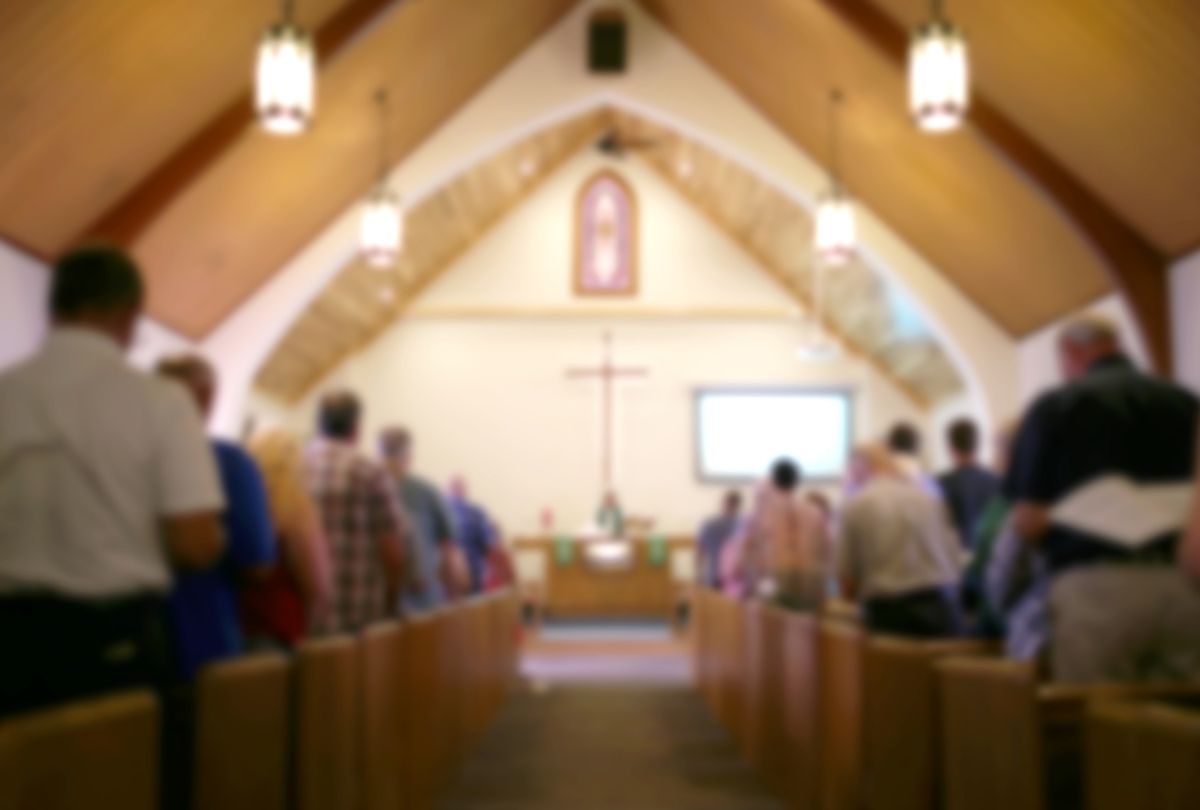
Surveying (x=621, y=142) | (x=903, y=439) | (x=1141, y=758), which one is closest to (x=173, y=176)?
(x=903, y=439)

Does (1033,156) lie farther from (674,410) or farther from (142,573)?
(674,410)

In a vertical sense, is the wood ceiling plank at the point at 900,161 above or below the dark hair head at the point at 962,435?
above

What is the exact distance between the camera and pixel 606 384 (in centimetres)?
1455

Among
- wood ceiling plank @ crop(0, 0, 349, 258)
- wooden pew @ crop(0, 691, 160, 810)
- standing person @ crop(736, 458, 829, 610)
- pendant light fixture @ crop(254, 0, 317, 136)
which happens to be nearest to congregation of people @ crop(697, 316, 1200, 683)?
wooden pew @ crop(0, 691, 160, 810)

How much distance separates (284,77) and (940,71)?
267 centimetres

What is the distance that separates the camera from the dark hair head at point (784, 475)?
5.69 metres

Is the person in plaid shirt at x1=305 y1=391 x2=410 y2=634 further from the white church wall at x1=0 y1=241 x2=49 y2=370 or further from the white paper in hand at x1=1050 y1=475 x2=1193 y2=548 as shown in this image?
the white church wall at x1=0 y1=241 x2=49 y2=370

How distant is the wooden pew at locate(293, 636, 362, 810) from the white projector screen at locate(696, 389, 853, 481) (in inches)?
464

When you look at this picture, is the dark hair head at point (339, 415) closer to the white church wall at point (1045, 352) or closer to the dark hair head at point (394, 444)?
the dark hair head at point (394, 444)

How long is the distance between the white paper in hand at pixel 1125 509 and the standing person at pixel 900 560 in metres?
1.50

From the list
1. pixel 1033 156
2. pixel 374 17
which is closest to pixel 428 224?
pixel 374 17

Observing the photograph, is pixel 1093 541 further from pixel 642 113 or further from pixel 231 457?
pixel 642 113

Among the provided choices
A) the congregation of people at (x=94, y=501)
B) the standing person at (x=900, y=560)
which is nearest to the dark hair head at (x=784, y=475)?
the standing person at (x=900, y=560)

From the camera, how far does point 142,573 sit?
76.0 inches
